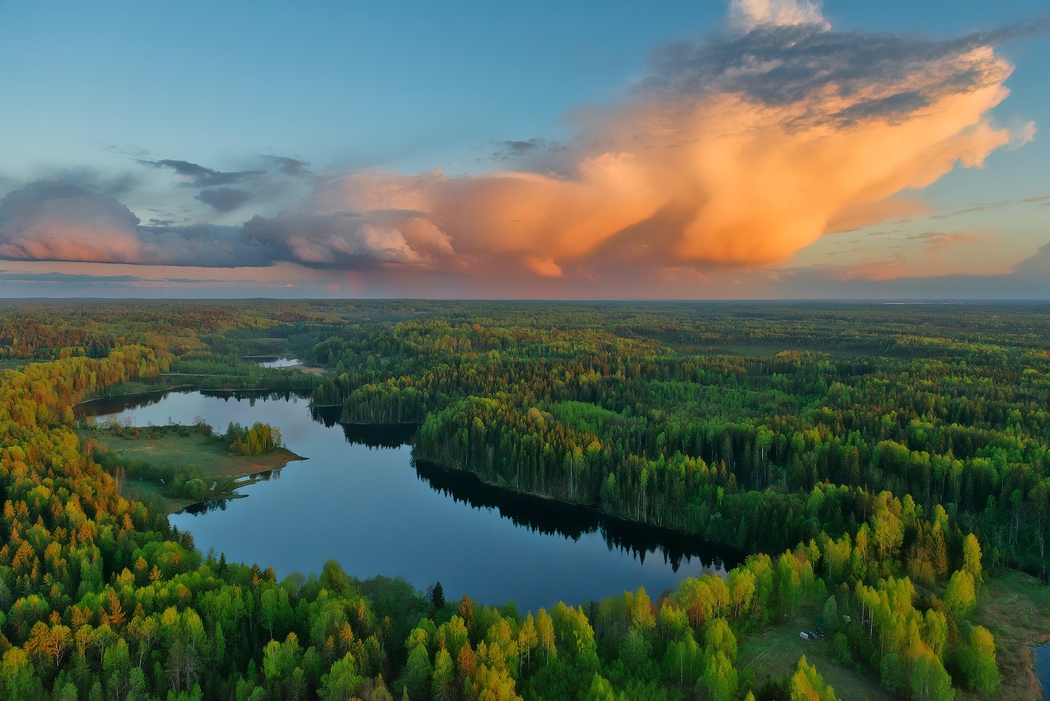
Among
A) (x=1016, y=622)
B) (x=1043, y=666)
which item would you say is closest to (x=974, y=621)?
(x=1016, y=622)

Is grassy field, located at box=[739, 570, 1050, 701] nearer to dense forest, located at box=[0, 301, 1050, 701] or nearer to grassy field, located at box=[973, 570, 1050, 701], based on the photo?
grassy field, located at box=[973, 570, 1050, 701]

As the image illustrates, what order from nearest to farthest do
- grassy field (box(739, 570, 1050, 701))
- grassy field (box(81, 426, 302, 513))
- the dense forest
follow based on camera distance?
the dense forest, grassy field (box(739, 570, 1050, 701)), grassy field (box(81, 426, 302, 513))

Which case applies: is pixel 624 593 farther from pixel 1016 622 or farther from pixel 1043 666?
pixel 1016 622

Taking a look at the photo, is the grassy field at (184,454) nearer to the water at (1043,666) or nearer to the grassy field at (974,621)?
the grassy field at (974,621)

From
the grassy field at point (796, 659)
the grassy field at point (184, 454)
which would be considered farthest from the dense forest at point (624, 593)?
the grassy field at point (184, 454)

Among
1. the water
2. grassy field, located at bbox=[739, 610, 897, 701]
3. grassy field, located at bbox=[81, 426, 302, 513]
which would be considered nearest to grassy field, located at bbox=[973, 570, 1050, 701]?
the water

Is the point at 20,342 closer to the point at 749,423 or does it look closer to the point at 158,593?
the point at 158,593
